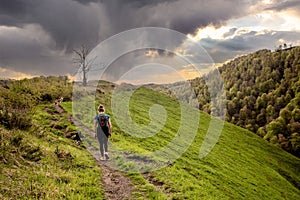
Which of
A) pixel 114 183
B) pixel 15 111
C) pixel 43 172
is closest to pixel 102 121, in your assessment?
pixel 114 183

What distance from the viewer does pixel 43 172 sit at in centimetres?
1218

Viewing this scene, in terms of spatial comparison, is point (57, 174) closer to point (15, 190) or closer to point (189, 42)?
point (15, 190)

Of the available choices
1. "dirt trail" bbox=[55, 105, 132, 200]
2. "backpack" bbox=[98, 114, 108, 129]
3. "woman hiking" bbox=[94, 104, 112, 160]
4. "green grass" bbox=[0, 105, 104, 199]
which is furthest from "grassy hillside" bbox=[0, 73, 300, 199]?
"backpack" bbox=[98, 114, 108, 129]

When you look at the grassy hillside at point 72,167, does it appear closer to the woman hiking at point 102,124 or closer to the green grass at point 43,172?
the green grass at point 43,172

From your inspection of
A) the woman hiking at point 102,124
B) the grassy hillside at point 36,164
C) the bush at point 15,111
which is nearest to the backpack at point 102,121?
the woman hiking at point 102,124

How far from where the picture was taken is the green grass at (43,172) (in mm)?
10305

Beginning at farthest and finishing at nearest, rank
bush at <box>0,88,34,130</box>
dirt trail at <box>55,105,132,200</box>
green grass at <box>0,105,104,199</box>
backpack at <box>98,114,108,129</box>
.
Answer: backpack at <box>98,114,108,129</box>, bush at <box>0,88,34,130</box>, dirt trail at <box>55,105,132,200</box>, green grass at <box>0,105,104,199</box>

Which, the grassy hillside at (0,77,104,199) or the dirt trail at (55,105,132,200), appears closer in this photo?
the grassy hillside at (0,77,104,199)

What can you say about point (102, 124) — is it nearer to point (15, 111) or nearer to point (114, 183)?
point (114, 183)

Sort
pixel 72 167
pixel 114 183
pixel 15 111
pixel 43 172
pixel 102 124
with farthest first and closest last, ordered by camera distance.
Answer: pixel 15 111 < pixel 102 124 < pixel 72 167 < pixel 114 183 < pixel 43 172

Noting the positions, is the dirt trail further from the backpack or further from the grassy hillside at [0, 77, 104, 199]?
the backpack

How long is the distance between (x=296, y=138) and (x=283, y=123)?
22.2 m

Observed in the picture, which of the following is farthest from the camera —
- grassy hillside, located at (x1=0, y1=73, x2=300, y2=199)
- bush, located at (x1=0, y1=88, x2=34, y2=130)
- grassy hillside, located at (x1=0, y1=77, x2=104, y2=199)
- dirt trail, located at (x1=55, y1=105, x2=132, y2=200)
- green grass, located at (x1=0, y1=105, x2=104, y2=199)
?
bush, located at (x1=0, y1=88, x2=34, y2=130)

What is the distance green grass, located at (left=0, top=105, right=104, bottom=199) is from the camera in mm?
10305
